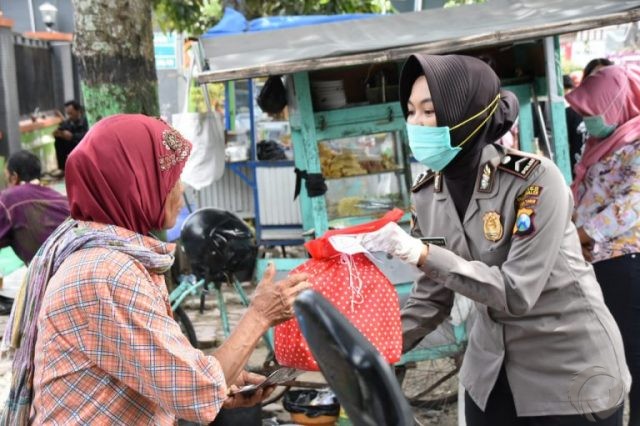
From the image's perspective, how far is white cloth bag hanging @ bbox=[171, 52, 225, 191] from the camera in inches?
261

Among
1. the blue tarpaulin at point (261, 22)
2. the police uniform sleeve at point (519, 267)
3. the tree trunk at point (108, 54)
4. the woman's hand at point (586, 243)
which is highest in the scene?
Answer: the blue tarpaulin at point (261, 22)

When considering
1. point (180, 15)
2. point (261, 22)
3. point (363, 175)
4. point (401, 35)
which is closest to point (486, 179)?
point (401, 35)

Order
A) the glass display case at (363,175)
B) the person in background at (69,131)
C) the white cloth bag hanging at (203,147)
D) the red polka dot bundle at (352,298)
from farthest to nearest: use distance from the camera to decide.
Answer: the person in background at (69,131) → the white cloth bag hanging at (203,147) → the glass display case at (363,175) → the red polka dot bundle at (352,298)

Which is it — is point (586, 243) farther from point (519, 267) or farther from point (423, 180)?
point (519, 267)

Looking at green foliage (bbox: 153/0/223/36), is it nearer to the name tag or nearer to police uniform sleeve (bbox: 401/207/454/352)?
police uniform sleeve (bbox: 401/207/454/352)

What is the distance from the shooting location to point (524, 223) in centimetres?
198

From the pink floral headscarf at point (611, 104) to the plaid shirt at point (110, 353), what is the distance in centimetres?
253

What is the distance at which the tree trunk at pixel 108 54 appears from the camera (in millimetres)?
3895

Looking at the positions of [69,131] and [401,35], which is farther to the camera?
[69,131]

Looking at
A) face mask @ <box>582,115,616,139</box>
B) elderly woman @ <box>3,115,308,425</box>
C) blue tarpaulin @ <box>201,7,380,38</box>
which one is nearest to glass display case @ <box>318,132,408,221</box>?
face mask @ <box>582,115,616,139</box>

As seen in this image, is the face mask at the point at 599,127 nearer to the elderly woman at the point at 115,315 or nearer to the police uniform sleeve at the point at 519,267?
the police uniform sleeve at the point at 519,267

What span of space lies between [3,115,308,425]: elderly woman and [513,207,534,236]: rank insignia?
0.67 m

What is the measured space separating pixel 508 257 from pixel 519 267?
0.18ft

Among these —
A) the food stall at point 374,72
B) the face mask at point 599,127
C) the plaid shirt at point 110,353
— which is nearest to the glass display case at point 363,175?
the food stall at point 374,72
